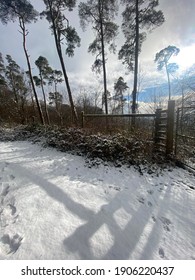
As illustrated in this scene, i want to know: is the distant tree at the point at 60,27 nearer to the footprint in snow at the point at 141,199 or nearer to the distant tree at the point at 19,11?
the distant tree at the point at 19,11

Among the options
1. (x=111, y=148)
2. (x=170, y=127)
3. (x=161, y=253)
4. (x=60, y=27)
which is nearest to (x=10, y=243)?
(x=161, y=253)

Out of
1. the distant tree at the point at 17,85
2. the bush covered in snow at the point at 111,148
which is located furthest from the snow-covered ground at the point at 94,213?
the distant tree at the point at 17,85

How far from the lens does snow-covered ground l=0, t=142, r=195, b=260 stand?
1791mm

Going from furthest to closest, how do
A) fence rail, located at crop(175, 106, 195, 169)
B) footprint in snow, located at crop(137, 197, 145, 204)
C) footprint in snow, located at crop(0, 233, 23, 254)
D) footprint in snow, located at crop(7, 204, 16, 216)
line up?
fence rail, located at crop(175, 106, 195, 169), footprint in snow, located at crop(137, 197, 145, 204), footprint in snow, located at crop(7, 204, 16, 216), footprint in snow, located at crop(0, 233, 23, 254)

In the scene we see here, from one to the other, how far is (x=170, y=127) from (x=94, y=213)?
3605 mm

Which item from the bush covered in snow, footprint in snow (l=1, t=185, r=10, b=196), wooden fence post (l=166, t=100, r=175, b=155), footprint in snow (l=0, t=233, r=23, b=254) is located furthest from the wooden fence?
footprint in snow (l=0, t=233, r=23, b=254)

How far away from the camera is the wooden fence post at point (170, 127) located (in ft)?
15.2

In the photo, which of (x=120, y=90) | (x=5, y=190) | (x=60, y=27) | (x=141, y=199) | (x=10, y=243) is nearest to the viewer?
(x=10, y=243)

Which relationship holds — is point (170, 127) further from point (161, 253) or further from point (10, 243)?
point (10, 243)

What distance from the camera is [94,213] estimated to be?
237cm

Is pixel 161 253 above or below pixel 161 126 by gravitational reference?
below

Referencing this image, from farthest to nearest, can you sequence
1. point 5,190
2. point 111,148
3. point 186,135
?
point 186,135
point 111,148
point 5,190

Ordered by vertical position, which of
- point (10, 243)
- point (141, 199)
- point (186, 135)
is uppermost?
point (186, 135)

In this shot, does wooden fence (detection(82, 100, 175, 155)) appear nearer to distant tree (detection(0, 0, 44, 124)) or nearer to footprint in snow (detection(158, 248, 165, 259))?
footprint in snow (detection(158, 248, 165, 259))
